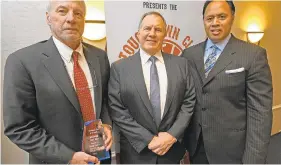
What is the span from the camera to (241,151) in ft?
5.61

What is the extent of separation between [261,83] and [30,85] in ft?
4.51

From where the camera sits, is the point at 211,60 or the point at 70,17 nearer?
the point at 70,17

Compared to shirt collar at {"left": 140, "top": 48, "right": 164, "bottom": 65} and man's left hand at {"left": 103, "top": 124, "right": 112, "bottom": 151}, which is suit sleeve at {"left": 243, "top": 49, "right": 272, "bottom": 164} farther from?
man's left hand at {"left": 103, "top": 124, "right": 112, "bottom": 151}

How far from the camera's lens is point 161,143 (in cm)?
150

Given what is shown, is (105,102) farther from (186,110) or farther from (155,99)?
(186,110)

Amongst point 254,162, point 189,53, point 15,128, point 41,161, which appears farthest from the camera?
point 189,53

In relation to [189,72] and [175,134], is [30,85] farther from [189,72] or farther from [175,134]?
[189,72]

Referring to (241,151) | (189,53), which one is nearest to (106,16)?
(189,53)

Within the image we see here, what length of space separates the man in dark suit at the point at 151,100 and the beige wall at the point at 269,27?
6.87ft

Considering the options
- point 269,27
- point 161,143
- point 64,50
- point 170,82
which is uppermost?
point 269,27

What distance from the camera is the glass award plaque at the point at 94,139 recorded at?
135cm

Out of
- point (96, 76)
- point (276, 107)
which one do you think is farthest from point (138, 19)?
point (276, 107)

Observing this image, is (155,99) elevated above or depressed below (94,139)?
above

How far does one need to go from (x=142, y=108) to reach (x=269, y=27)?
9.81 feet
